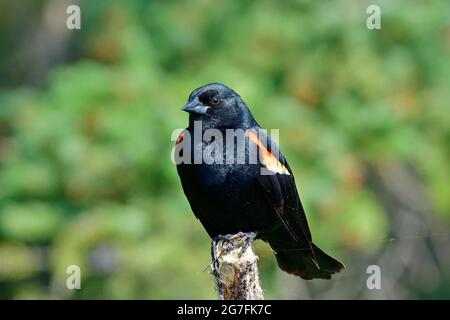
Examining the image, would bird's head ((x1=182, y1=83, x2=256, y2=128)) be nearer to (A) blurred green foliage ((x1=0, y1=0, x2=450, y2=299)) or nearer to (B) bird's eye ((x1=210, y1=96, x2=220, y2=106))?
(B) bird's eye ((x1=210, y1=96, x2=220, y2=106))

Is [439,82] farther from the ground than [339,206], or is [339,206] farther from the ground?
[439,82]

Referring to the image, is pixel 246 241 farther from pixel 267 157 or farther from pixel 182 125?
pixel 182 125

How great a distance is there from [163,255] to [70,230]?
0.75m

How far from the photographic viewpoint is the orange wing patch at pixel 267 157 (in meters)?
3.53

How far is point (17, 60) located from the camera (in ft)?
29.1

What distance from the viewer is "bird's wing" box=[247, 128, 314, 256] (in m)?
3.55

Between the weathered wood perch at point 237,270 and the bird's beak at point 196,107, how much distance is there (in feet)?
1.90

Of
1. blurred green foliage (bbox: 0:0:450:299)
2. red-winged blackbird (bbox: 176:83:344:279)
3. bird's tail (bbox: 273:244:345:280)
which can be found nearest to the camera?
red-winged blackbird (bbox: 176:83:344:279)

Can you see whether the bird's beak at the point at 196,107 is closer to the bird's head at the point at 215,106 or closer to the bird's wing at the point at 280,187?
the bird's head at the point at 215,106

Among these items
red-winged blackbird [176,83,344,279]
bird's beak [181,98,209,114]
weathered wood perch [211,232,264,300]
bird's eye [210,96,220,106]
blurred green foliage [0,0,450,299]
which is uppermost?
blurred green foliage [0,0,450,299]

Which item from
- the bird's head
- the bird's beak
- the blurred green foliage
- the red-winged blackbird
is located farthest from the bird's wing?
the blurred green foliage

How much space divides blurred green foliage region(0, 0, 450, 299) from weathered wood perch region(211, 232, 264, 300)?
7.19ft
